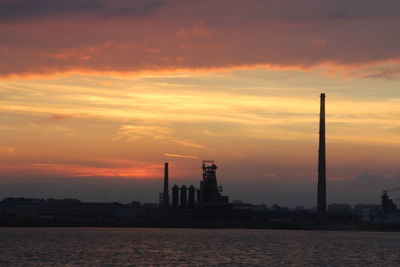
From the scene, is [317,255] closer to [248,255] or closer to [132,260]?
[248,255]

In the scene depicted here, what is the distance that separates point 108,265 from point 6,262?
43.1ft

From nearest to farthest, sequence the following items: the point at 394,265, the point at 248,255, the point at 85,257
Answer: the point at 394,265, the point at 85,257, the point at 248,255

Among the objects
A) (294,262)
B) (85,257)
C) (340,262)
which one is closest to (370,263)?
(340,262)

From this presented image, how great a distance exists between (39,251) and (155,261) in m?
26.4

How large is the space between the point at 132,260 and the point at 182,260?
22.1 feet

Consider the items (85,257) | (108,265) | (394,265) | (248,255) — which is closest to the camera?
(108,265)

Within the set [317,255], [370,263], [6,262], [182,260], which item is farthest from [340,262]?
[6,262]

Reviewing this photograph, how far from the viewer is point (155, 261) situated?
92250 millimetres

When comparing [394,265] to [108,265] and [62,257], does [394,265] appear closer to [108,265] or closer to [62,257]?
[108,265]

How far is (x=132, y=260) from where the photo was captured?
93625 millimetres

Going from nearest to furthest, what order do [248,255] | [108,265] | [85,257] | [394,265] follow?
[108,265] < [394,265] < [85,257] < [248,255]

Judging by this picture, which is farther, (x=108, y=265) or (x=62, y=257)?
(x=62, y=257)

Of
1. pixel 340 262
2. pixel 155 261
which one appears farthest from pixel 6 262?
pixel 340 262

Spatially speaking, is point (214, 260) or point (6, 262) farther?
point (214, 260)
